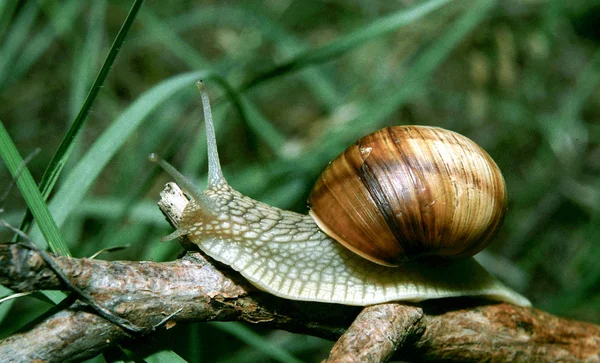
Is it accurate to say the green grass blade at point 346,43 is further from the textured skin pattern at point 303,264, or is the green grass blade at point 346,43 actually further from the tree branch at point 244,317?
the tree branch at point 244,317

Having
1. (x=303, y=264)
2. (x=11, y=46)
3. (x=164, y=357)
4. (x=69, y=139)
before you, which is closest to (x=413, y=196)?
(x=303, y=264)

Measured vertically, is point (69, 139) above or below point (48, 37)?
below

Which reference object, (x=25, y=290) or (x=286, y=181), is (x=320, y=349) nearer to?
(x=286, y=181)

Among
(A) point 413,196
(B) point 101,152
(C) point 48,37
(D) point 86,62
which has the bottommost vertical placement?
(A) point 413,196

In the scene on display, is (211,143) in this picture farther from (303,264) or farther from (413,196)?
(413,196)

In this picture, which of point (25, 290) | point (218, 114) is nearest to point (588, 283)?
point (218, 114)

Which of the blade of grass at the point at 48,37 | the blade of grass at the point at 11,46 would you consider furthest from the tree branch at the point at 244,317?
the blade of grass at the point at 48,37
